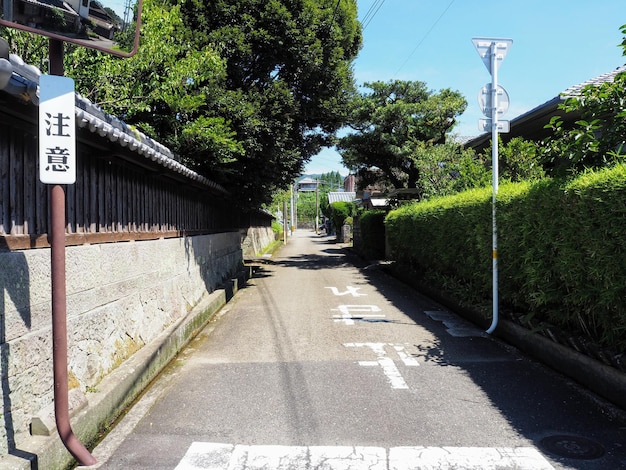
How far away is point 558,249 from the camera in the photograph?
16.5ft

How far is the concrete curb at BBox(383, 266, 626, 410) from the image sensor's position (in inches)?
165

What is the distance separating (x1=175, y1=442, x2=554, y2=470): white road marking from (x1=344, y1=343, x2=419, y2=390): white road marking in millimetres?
1438

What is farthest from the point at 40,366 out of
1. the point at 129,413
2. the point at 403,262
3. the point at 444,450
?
the point at 403,262

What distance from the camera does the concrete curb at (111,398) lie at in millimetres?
2988

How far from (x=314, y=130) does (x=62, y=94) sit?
11.8 metres

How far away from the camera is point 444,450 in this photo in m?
3.53

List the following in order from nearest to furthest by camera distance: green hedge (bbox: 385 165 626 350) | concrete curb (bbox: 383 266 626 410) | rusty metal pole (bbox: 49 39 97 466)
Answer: rusty metal pole (bbox: 49 39 97 466) → green hedge (bbox: 385 165 626 350) → concrete curb (bbox: 383 266 626 410)

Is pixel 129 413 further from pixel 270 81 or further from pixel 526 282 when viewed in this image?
pixel 270 81

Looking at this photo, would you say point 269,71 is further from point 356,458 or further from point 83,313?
point 356,458

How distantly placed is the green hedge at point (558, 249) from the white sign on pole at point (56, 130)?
4.56 m

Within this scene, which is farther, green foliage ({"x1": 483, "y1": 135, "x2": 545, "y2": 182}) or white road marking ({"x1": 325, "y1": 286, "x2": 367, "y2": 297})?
white road marking ({"x1": 325, "y1": 286, "x2": 367, "y2": 297})

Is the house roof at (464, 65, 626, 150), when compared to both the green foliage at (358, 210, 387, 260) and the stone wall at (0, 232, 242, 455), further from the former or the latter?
the green foliage at (358, 210, 387, 260)

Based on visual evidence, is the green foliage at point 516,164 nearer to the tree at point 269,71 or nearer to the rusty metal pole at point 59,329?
the tree at point 269,71

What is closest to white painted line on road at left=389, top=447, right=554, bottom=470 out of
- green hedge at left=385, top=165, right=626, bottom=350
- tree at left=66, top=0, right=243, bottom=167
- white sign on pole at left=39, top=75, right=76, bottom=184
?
green hedge at left=385, top=165, right=626, bottom=350
